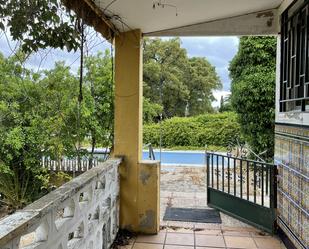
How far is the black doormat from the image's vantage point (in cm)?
441

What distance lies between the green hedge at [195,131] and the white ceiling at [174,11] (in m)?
12.0

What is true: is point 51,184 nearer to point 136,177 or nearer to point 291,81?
point 136,177

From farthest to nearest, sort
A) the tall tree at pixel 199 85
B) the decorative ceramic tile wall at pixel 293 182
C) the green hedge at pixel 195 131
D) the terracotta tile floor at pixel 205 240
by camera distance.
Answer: the tall tree at pixel 199 85 → the green hedge at pixel 195 131 → the terracotta tile floor at pixel 205 240 → the decorative ceramic tile wall at pixel 293 182

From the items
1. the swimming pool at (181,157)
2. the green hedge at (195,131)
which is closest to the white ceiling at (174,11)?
the swimming pool at (181,157)

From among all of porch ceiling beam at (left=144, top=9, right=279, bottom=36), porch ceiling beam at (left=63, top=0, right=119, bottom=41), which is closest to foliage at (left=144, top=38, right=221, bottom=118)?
porch ceiling beam at (left=144, top=9, right=279, bottom=36)

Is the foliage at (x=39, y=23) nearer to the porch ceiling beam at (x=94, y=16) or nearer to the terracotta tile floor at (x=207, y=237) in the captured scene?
the porch ceiling beam at (x=94, y=16)

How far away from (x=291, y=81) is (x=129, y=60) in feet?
5.95

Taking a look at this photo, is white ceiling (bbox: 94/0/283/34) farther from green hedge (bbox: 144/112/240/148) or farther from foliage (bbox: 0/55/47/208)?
green hedge (bbox: 144/112/240/148)

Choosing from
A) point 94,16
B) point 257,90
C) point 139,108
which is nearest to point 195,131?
point 257,90

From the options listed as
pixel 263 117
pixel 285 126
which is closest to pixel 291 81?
pixel 285 126

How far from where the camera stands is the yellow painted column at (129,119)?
383 cm

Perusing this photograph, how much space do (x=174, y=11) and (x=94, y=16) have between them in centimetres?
81

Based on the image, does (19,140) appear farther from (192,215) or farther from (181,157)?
(181,157)

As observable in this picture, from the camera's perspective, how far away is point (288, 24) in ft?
11.8
